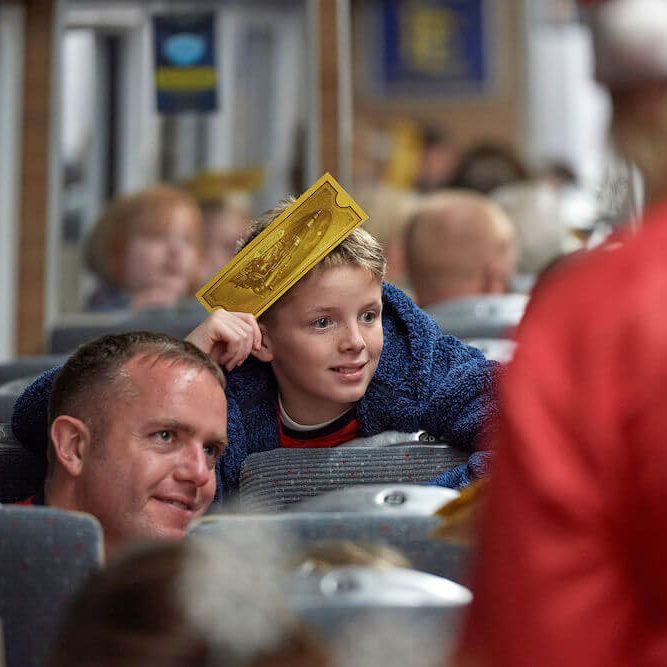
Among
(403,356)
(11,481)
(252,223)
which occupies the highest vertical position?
(252,223)

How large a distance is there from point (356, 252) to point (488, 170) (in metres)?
5.81

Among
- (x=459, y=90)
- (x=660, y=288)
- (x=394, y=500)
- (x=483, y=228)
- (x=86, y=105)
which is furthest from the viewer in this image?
(x=459, y=90)

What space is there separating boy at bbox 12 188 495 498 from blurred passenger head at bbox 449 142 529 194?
5.49m

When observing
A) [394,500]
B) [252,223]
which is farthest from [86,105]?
[394,500]

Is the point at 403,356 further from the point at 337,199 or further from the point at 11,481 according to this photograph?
the point at 11,481

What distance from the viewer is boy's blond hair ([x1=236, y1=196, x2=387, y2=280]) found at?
2846 millimetres

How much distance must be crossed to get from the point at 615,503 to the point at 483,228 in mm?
3943

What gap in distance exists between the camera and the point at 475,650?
4.53ft

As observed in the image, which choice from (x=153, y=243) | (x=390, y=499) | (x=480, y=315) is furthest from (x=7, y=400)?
(x=153, y=243)

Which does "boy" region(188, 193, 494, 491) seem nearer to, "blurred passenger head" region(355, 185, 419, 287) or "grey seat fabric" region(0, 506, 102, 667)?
"grey seat fabric" region(0, 506, 102, 667)

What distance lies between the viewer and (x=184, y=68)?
20.1 ft

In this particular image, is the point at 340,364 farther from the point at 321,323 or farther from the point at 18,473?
the point at 18,473

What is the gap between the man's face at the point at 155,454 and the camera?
253cm

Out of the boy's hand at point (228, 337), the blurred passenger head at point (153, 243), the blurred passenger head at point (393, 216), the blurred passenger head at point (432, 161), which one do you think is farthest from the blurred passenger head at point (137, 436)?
the blurred passenger head at point (432, 161)
